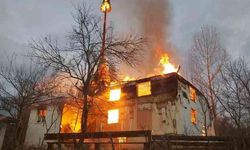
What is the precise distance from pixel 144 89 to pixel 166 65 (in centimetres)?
695

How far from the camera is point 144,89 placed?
2705 centimetres

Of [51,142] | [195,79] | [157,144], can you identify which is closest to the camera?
[157,144]

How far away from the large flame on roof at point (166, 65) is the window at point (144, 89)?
188 inches

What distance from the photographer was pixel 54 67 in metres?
16.0

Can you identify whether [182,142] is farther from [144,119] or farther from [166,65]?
[166,65]

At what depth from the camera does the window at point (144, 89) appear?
26.6 metres

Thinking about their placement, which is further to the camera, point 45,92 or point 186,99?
point 186,99

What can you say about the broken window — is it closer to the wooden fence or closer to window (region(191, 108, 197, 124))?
window (region(191, 108, 197, 124))

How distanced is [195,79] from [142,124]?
9.38m

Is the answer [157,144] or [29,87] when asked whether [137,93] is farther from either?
[157,144]

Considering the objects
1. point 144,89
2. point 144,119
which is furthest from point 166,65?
point 144,119

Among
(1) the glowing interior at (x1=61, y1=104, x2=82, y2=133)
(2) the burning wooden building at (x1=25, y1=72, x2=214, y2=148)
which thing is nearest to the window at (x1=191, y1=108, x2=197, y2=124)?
(2) the burning wooden building at (x1=25, y1=72, x2=214, y2=148)

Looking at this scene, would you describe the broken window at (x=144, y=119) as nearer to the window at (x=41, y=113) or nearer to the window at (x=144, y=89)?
the window at (x=144, y=89)

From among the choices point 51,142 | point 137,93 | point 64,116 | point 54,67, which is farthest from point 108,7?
point 51,142
